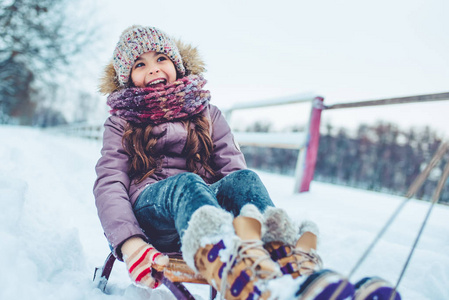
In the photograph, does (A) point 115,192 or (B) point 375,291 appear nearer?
(B) point 375,291

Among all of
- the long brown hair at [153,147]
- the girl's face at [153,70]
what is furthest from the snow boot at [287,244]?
the girl's face at [153,70]

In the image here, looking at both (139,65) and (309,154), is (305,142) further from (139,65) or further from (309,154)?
Result: (139,65)

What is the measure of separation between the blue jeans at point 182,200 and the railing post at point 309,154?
75.8 inches

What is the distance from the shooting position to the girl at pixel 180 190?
87cm

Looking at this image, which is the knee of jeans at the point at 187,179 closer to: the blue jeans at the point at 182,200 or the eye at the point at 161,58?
the blue jeans at the point at 182,200

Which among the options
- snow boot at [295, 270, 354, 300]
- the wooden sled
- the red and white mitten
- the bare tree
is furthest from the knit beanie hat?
the bare tree

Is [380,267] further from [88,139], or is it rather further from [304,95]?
[88,139]

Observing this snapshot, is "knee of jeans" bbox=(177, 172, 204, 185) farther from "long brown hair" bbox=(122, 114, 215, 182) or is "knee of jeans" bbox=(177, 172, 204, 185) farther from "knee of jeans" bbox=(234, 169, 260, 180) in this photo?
"long brown hair" bbox=(122, 114, 215, 182)

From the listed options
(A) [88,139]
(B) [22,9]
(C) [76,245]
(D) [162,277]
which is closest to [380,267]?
(D) [162,277]

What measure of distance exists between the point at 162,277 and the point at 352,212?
181cm

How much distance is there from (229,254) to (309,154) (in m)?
2.50

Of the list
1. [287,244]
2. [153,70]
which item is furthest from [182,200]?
[153,70]

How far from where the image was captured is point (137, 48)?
1704mm

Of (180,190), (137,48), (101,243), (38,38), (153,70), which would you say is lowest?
(101,243)
